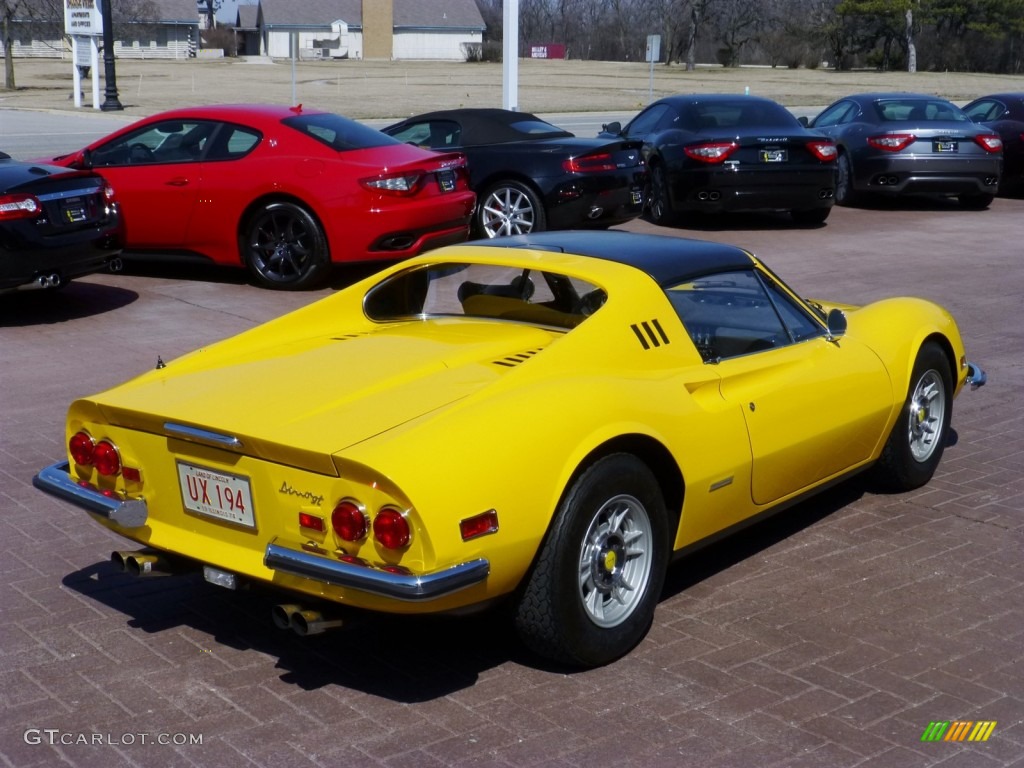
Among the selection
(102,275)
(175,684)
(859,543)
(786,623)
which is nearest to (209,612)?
(175,684)

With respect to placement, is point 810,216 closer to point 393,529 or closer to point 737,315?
point 737,315

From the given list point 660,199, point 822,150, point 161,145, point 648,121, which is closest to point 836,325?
point 161,145

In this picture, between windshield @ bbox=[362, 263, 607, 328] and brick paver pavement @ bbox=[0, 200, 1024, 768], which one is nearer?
brick paver pavement @ bbox=[0, 200, 1024, 768]

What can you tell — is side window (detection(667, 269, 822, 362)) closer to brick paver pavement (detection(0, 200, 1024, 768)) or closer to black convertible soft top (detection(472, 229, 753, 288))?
black convertible soft top (detection(472, 229, 753, 288))

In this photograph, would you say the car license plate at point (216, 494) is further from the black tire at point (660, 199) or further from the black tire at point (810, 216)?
the black tire at point (810, 216)

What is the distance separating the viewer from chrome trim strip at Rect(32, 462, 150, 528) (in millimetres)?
4328

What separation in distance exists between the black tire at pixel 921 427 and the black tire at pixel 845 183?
1168cm

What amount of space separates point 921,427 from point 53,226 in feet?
21.5

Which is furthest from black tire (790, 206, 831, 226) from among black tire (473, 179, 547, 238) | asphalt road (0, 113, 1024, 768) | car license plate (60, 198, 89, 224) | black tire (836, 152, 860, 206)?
asphalt road (0, 113, 1024, 768)

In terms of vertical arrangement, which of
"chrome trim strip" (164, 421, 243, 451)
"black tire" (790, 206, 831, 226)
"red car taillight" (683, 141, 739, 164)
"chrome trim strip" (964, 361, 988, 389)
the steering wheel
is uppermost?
the steering wheel

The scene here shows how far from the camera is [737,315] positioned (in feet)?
17.3

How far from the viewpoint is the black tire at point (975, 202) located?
1784 centimetres

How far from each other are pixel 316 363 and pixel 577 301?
1.00 m
